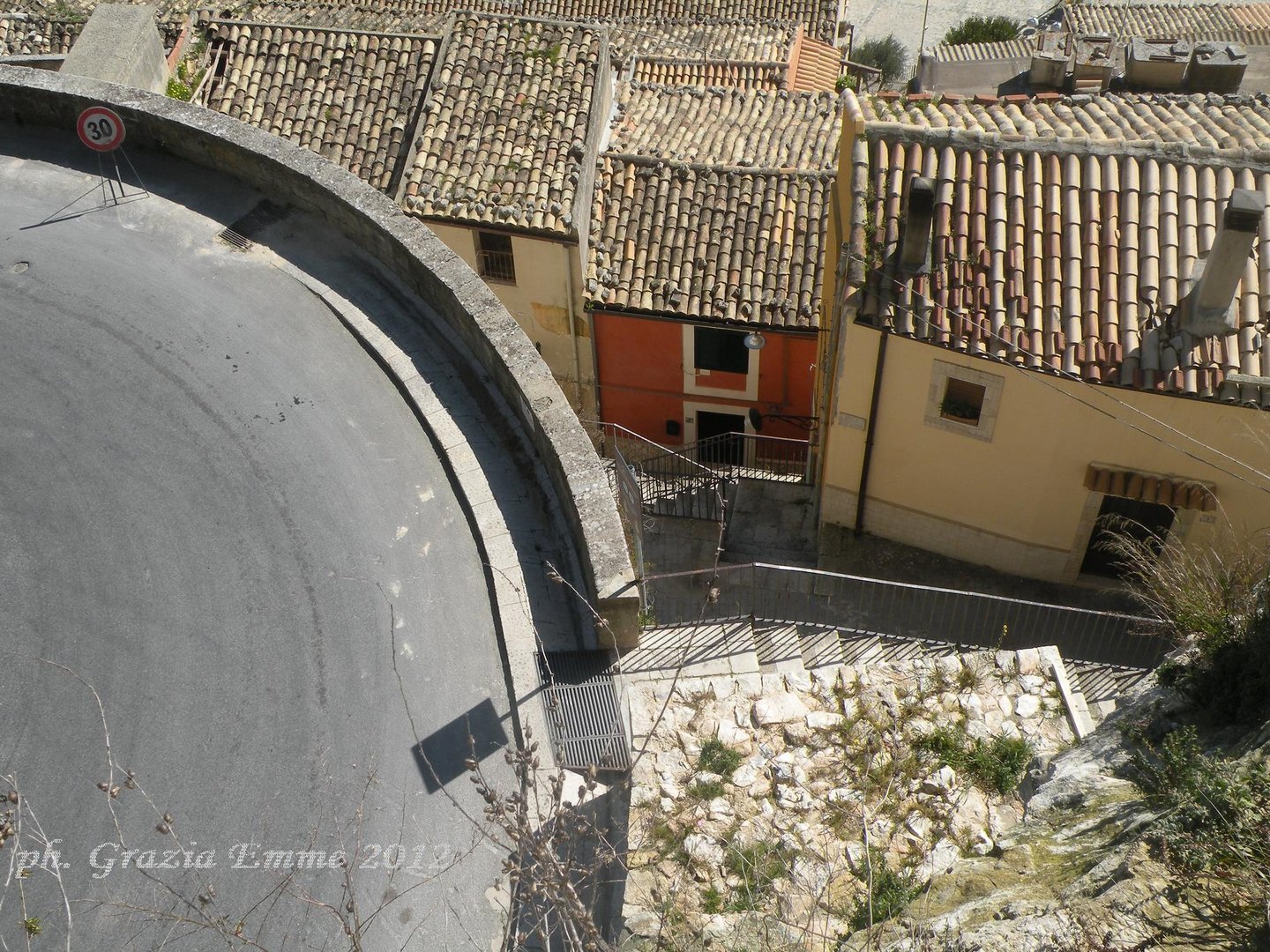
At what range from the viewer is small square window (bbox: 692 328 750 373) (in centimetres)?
2344

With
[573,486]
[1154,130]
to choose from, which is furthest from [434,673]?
[1154,130]

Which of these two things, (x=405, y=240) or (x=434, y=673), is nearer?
(x=434, y=673)

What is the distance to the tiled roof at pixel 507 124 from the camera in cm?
2239

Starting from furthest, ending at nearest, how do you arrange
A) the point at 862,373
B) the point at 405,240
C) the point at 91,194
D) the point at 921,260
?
the point at 862,373, the point at 921,260, the point at 91,194, the point at 405,240

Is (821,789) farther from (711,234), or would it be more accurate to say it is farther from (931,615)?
(711,234)

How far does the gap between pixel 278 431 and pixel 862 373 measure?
8.28 meters

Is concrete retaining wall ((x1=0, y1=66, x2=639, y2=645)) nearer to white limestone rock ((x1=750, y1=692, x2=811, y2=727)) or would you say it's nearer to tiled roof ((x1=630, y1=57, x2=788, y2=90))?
white limestone rock ((x1=750, y1=692, x2=811, y2=727))

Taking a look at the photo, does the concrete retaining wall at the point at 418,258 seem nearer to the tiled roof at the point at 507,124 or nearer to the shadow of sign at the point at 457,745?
the shadow of sign at the point at 457,745

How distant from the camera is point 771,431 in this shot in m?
25.0

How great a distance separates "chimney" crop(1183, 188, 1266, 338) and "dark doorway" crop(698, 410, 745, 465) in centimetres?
1139

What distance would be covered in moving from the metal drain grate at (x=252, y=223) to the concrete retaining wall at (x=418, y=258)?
20 centimetres

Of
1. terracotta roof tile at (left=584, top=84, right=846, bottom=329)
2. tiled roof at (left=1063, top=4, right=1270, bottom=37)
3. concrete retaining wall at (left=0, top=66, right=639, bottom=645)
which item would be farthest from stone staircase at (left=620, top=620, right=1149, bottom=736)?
tiled roof at (left=1063, top=4, right=1270, bottom=37)

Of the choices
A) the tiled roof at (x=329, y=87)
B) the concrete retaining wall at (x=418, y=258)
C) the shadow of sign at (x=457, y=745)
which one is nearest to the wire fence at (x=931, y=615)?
the concrete retaining wall at (x=418, y=258)

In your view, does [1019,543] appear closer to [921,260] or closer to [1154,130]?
[921,260]
